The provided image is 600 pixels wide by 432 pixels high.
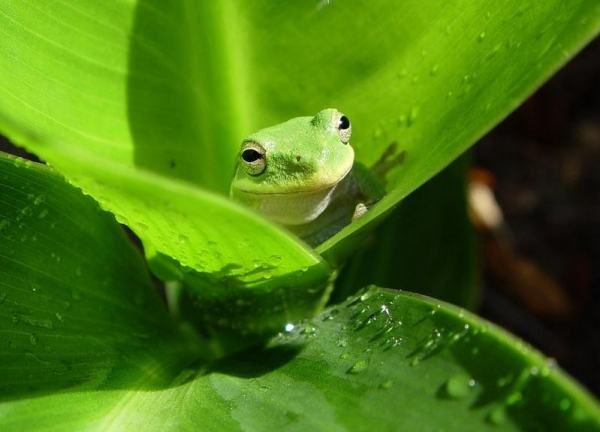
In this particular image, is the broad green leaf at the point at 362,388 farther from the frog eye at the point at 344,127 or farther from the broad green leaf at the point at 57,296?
the frog eye at the point at 344,127

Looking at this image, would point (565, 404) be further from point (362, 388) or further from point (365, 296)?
point (365, 296)

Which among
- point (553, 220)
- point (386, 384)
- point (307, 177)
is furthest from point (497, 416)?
point (553, 220)

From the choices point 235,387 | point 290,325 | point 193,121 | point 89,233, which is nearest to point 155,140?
point 193,121

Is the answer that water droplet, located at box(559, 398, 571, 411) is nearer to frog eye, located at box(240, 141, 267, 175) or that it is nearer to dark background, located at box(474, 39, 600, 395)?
frog eye, located at box(240, 141, 267, 175)

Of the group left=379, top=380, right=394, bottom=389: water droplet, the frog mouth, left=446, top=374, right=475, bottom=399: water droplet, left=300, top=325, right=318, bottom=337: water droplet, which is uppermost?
the frog mouth

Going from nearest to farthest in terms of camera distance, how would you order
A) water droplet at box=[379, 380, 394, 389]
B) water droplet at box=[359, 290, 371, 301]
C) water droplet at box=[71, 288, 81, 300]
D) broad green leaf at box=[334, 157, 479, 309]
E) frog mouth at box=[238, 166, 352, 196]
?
1. water droplet at box=[379, 380, 394, 389]
2. water droplet at box=[359, 290, 371, 301]
3. water droplet at box=[71, 288, 81, 300]
4. frog mouth at box=[238, 166, 352, 196]
5. broad green leaf at box=[334, 157, 479, 309]

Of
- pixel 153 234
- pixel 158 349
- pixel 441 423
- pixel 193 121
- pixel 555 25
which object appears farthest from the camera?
pixel 193 121

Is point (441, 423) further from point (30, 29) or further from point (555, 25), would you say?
point (30, 29)

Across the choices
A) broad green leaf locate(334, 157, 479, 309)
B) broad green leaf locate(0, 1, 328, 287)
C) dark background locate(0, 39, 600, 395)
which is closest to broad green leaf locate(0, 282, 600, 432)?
broad green leaf locate(0, 1, 328, 287)
